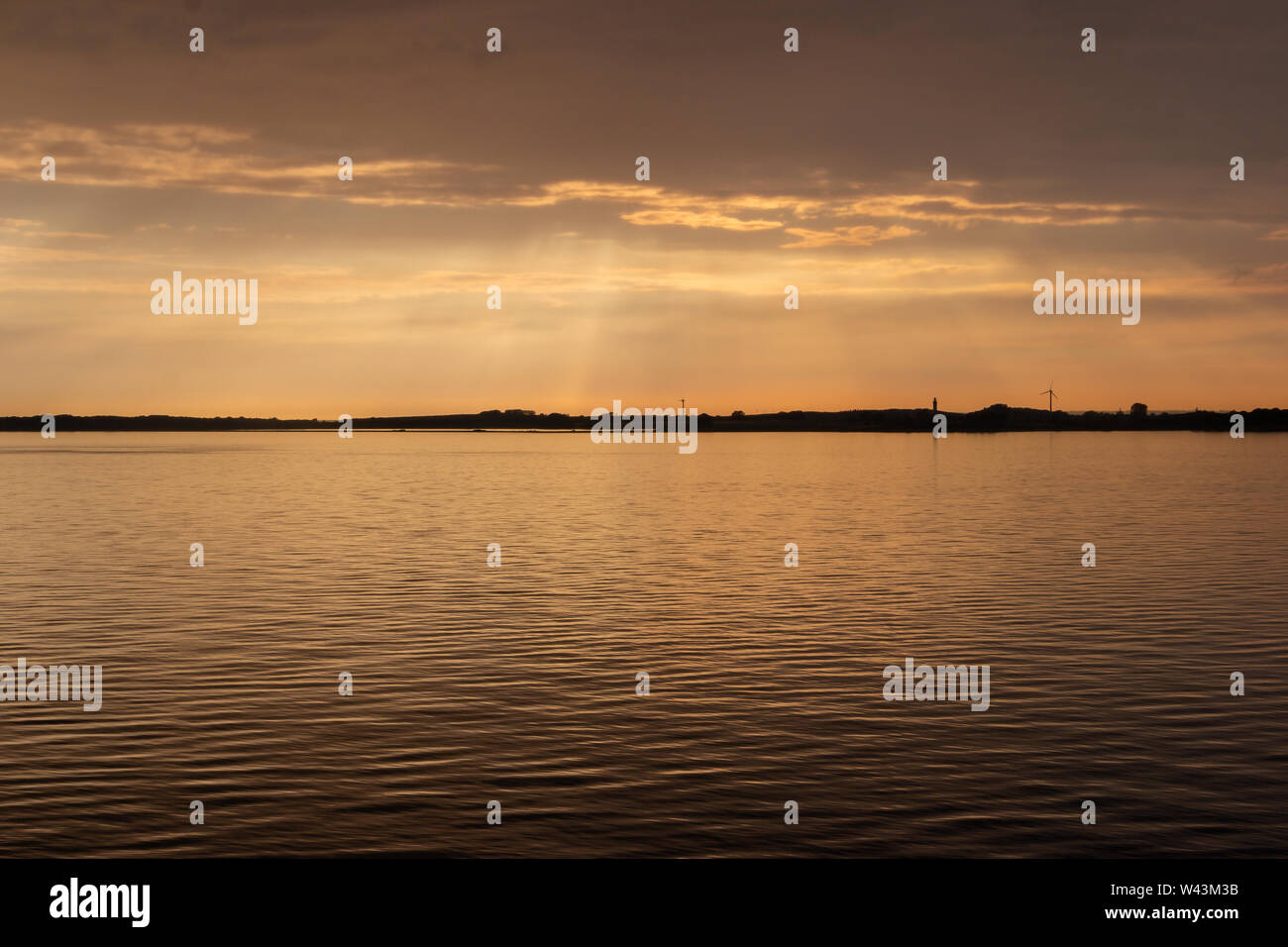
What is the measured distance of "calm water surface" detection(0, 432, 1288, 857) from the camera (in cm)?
1720

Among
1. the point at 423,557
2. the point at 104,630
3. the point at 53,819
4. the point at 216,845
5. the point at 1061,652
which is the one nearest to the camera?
the point at 216,845

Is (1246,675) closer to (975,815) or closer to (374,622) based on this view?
(975,815)

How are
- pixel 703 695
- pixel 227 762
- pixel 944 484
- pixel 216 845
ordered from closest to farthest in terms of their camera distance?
pixel 216 845 → pixel 227 762 → pixel 703 695 → pixel 944 484

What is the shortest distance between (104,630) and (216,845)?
795 inches

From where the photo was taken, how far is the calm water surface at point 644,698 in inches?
677

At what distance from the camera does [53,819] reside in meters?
17.3

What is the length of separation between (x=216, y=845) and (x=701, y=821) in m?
6.80

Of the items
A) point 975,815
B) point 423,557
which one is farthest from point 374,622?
point 975,815

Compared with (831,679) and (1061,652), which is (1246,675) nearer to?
(1061,652)

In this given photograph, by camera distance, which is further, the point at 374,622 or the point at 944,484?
the point at 944,484

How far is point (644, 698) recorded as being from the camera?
2525 cm

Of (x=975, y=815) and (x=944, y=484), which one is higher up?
(x=944, y=484)

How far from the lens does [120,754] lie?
20.8 metres

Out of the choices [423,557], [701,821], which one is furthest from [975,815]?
[423,557]
